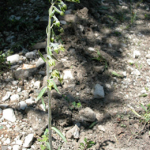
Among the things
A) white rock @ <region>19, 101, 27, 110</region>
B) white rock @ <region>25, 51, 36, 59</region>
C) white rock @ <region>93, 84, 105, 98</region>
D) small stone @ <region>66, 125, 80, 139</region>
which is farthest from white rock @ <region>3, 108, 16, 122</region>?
white rock @ <region>93, 84, 105, 98</region>

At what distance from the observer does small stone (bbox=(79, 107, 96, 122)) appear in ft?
10.2

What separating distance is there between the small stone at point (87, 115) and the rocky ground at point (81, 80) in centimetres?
1

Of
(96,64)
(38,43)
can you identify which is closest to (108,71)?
(96,64)

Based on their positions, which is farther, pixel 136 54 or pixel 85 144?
pixel 136 54

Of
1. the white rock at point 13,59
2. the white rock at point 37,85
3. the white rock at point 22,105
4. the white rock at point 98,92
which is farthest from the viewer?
the white rock at point 13,59

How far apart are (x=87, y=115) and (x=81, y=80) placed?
2.33ft

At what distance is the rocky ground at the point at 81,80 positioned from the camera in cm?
292

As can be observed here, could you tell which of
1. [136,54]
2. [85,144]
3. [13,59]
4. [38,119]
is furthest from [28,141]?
[136,54]

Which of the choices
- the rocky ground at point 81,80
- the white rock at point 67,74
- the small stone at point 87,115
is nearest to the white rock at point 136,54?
the rocky ground at point 81,80

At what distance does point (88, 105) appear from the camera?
3330 millimetres

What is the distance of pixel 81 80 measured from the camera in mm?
3594

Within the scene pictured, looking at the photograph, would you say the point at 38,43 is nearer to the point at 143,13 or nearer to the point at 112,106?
the point at 112,106

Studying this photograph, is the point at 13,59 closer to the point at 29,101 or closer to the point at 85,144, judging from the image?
the point at 29,101

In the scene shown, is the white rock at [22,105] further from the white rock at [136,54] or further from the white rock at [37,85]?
the white rock at [136,54]
